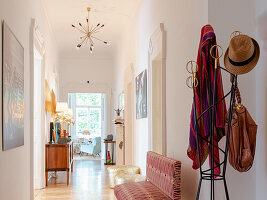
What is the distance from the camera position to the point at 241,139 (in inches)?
106

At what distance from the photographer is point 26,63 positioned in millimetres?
5277

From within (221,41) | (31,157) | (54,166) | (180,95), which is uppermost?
(221,41)

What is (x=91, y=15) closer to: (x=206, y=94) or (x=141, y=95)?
(x=141, y=95)

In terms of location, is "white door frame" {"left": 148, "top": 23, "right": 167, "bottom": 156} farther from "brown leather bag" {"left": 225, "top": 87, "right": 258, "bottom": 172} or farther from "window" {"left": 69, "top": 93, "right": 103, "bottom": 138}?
"window" {"left": 69, "top": 93, "right": 103, "bottom": 138}

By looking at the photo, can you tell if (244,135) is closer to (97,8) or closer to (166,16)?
(166,16)

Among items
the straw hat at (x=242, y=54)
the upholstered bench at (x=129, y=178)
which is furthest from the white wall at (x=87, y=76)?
the straw hat at (x=242, y=54)

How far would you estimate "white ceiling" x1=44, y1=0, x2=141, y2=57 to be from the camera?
7512mm

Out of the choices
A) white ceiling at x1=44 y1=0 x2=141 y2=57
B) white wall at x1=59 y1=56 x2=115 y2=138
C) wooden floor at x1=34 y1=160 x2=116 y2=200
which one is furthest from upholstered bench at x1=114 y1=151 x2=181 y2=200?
white wall at x1=59 y1=56 x2=115 y2=138

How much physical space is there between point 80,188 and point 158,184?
340 centimetres

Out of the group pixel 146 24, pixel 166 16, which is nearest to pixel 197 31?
pixel 166 16

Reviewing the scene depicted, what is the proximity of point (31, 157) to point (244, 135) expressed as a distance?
379 cm

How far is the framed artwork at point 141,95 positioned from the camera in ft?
21.3

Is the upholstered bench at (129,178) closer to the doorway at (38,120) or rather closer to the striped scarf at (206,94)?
the doorway at (38,120)

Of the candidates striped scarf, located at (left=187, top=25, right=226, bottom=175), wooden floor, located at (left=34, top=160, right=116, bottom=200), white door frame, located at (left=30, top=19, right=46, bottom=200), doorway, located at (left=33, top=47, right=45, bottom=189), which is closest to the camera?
striped scarf, located at (left=187, top=25, right=226, bottom=175)
